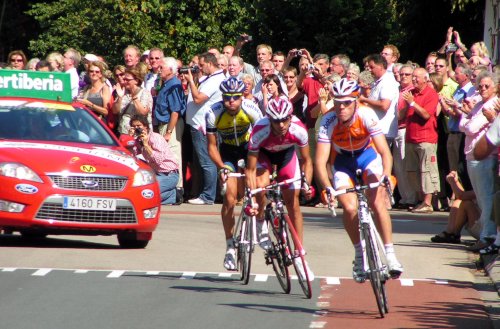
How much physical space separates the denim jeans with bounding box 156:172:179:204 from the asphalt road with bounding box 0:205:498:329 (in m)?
4.00

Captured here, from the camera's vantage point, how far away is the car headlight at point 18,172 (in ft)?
50.1

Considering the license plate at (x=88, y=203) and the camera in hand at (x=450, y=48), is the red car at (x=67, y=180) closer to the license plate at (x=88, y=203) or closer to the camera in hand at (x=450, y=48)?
the license plate at (x=88, y=203)

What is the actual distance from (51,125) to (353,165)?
524 centimetres

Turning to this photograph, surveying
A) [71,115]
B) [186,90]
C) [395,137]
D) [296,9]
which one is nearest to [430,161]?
[395,137]

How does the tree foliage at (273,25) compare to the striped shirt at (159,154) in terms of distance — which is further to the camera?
the tree foliage at (273,25)

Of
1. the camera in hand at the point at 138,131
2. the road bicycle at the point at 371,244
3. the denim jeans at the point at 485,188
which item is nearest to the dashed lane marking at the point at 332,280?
the road bicycle at the point at 371,244

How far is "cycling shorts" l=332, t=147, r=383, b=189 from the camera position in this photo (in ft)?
42.0

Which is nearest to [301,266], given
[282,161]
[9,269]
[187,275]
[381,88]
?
[282,161]

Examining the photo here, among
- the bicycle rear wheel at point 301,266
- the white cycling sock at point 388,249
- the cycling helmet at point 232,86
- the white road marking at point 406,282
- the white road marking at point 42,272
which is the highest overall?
the cycling helmet at point 232,86

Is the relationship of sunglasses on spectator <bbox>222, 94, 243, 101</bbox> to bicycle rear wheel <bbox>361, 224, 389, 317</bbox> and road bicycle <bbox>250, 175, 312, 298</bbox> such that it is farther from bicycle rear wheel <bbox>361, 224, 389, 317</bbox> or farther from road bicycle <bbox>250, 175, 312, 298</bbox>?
bicycle rear wheel <bbox>361, 224, 389, 317</bbox>

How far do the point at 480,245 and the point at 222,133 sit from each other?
12.2 ft

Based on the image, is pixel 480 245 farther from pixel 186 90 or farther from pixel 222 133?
pixel 186 90

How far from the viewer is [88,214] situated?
15578mm

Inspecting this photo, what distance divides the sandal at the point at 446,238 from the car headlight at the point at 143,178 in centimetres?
368
